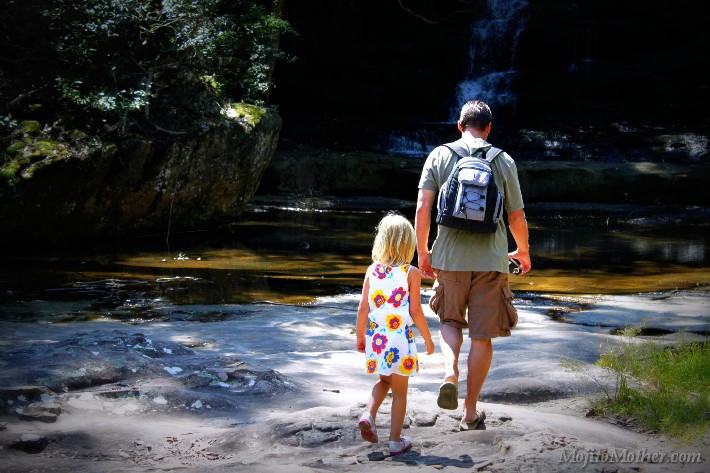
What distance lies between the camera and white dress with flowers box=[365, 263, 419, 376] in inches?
163

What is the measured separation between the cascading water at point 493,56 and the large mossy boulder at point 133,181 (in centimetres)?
963

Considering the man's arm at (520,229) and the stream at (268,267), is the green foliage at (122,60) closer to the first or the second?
the stream at (268,267)

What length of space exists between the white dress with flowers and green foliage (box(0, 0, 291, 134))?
343 inches

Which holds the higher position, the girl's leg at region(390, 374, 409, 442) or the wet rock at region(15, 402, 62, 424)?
the girl's leg at region(390, 374, 409, 442)

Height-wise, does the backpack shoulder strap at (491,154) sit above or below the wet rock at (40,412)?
above

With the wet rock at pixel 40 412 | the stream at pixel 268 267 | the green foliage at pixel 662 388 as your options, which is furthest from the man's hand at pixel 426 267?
the stream at pixel 268 267

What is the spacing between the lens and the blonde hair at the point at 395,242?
4195mm

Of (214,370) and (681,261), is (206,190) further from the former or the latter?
(214,370)

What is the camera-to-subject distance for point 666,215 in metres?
17.7

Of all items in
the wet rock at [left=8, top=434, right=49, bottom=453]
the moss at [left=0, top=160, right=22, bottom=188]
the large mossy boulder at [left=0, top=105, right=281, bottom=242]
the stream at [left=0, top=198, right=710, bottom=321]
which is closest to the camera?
the wet rock at [left=8, top=434, right=49, bottom=453]

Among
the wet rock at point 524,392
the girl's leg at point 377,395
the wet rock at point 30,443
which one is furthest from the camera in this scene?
the wet rock at point 524,392

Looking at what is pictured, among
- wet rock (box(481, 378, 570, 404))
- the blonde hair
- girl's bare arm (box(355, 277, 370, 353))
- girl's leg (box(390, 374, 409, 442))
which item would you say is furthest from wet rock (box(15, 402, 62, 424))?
wet rock (box(481, 378, 570, 404))

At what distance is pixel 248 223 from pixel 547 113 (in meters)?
11.0

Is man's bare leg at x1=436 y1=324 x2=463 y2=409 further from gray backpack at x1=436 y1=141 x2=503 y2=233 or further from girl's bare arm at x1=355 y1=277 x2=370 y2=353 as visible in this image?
gray backpack at x1=436 y1=141 x2=503 y2=233
